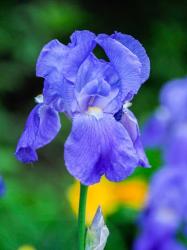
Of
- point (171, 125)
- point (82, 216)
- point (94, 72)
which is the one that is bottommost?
point (171, 125)

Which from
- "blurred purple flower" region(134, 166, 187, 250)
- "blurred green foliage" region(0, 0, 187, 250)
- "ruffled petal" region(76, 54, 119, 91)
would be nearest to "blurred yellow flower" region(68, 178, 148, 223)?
"blurred green foliage" region(0, 0, 187, 250)

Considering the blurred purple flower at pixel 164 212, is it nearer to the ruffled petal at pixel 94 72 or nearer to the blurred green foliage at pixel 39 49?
the blurred green foliage at pixel 39 49

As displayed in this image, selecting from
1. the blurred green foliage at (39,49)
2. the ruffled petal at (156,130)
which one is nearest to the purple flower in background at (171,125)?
the ruffled petal at (156,130)

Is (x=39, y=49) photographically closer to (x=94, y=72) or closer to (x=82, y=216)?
(x=94, y=72)

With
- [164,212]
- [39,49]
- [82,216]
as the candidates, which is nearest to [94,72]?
[82,216]

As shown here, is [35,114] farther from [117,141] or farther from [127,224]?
[127,224]

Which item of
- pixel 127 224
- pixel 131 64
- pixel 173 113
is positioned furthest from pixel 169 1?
pixel 131 64
